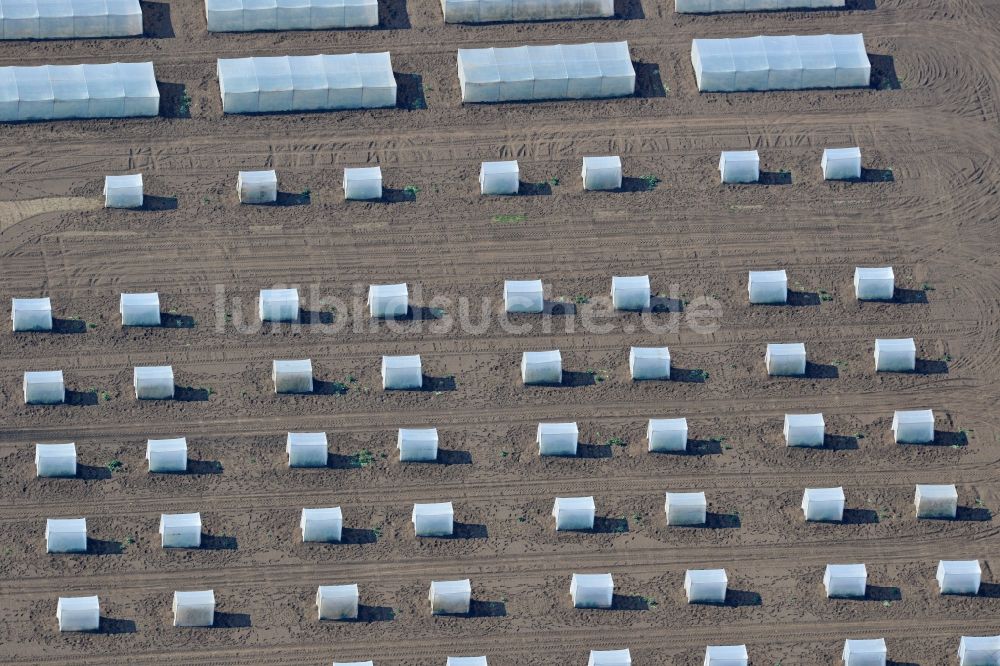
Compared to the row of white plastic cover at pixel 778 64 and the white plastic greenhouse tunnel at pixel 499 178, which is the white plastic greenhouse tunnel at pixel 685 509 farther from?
the row of white plastic cover at pixel 778 64

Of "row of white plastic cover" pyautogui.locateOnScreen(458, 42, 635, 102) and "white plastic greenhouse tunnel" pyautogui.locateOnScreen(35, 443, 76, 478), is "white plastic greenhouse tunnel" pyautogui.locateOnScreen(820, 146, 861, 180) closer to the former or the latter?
"row of white plastic cover" pyautogui.locateOnScreen(458, 42, 635, 102)

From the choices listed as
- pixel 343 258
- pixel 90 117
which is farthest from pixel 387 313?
pixel 90 117

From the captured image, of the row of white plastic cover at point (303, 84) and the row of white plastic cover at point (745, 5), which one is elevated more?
the row of white plastic cover at point (745, 5)

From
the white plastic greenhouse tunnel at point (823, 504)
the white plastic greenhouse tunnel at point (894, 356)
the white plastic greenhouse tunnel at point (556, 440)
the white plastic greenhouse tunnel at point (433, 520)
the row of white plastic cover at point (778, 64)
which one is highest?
the row of white plastic cover at point (778, 64)

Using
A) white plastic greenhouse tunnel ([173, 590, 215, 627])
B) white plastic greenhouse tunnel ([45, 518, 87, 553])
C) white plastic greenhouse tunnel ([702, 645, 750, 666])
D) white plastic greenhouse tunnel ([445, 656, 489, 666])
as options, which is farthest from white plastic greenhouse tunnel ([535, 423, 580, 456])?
white plastic greenhouse tunnel ([45, 518, 87, 553])

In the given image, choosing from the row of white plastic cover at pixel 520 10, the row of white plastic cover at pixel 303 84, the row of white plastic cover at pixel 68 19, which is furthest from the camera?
the row of white plastic cover at pixel 520 10

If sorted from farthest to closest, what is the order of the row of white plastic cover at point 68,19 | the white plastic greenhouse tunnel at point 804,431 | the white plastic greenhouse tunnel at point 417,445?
1. the row of white plastic cover at point 68,19
2. the white plastic greenhouse tunnel at point 804,431
3. the white plastic greenhouse tunnel at point 417,445

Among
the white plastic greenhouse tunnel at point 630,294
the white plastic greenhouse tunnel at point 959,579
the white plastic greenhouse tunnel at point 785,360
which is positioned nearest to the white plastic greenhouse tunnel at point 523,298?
the white plastic greenhouse tunnel at point 630,294

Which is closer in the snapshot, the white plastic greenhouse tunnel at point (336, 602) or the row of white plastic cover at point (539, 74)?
the white plastic greenhouse tunnel at point (336, 602)
